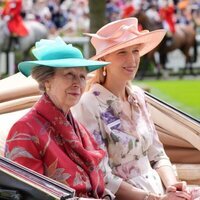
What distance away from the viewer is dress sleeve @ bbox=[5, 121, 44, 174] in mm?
4250

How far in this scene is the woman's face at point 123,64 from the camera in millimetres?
5172

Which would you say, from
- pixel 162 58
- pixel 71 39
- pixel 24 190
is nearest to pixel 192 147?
pixel 24 190

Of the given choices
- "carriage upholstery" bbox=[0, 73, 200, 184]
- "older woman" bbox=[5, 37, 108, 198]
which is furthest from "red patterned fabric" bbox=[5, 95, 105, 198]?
"carriage upholstery" bbox=[0, 73, 200, 184]

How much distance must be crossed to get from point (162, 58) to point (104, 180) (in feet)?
63.7

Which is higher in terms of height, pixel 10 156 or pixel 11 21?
pixel 10 156

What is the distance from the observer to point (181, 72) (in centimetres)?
2412

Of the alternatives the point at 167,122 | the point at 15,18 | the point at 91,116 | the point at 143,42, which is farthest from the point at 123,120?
the point at 15,18

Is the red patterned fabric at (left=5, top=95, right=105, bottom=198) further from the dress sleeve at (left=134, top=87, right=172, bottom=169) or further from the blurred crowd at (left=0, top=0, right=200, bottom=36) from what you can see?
the blurred crowd at (left=0, top=0, right=200, bottom=36)

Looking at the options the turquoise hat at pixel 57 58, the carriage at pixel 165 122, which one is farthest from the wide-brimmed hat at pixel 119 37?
the turquoise hat at pixel 57 58

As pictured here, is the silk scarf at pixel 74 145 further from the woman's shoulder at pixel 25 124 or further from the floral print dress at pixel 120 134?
the floral print dress at pixel 120 134

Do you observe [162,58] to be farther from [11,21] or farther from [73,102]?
[73,102]

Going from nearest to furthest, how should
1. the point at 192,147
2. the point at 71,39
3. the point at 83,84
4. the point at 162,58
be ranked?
the point at 83,84
the point at 192,147
the point at 71,39
the point at 162,58

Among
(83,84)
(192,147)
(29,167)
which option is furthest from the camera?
(192,147)

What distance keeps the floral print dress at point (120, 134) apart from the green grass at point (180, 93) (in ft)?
27.7
